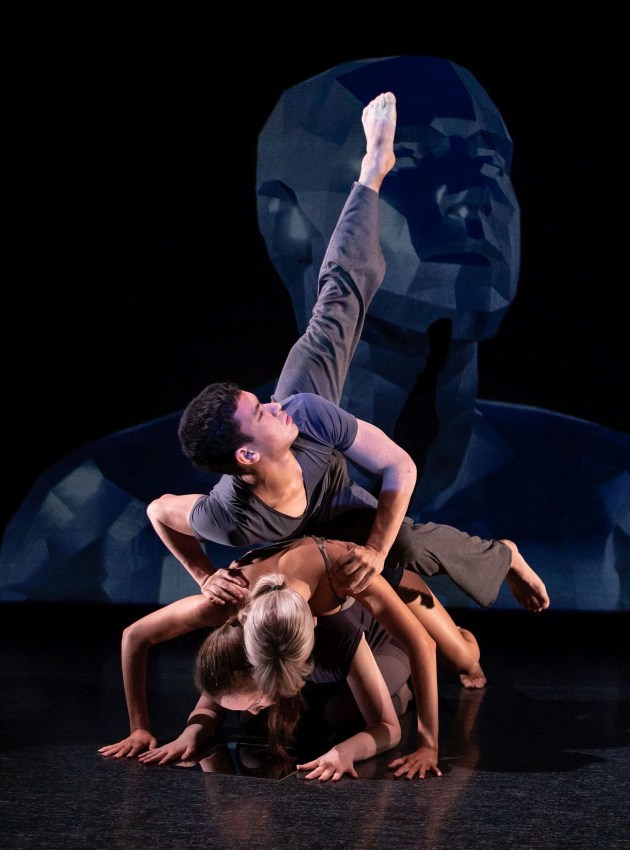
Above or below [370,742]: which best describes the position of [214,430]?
above

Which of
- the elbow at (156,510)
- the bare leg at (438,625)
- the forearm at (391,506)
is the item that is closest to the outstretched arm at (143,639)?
→ the elbow at (156,510)

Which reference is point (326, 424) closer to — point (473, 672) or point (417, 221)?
point (473, 672)

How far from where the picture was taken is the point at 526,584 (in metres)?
2.60

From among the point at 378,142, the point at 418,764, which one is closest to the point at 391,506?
the point at 418,764

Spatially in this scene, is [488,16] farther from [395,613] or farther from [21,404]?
[395,613]

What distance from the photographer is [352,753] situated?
6.34 ft

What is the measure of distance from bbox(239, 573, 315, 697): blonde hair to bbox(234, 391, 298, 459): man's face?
1.13 feet

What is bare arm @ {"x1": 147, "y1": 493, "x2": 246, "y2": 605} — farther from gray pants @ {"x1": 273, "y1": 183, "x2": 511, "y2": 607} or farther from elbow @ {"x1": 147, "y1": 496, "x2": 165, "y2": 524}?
gray pants @ {"x1": 273, "y1": 183, "x2": 511, "y2": 607}

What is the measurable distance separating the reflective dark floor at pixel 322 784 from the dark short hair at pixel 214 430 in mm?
663

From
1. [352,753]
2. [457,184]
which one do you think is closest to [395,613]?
[352,753]

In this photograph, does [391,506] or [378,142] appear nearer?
[391,506]

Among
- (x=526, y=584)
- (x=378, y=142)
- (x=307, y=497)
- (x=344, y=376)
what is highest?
(x=378, y=142)

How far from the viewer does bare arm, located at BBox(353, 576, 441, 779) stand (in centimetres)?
191

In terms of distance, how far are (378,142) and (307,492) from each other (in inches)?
A: 52.1
